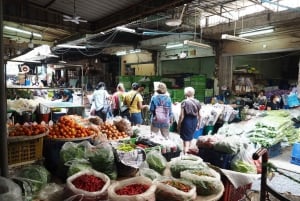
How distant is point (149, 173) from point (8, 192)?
1.55 m

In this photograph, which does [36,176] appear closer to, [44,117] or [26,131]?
[26,131]

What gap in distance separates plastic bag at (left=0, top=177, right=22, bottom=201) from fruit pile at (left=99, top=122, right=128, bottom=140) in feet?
8.00

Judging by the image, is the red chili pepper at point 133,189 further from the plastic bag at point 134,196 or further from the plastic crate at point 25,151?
the plastic crate at point 25,151

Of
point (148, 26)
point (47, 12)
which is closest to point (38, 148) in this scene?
point (47, 12)

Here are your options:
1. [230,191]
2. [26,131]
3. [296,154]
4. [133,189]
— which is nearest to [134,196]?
[133,189]

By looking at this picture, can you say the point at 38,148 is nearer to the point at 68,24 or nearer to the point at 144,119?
the point at 68,24

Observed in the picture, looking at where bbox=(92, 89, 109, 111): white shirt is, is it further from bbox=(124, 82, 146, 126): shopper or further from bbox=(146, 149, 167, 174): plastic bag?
bbox=(146, 149, 167, 174): plastic bag

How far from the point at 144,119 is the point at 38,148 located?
6990mm

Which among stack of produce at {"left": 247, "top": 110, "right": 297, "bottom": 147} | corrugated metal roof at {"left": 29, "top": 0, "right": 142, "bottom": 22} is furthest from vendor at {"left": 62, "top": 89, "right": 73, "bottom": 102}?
stack of produce at {"left": 247, "top": 110, "right": 297, "bottom": 147}

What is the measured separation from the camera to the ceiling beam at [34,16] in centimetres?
538

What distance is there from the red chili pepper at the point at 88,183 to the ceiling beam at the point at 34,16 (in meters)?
3.95

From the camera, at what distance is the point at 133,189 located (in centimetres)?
239

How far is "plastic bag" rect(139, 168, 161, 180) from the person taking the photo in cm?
281

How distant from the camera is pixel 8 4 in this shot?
5418mm
